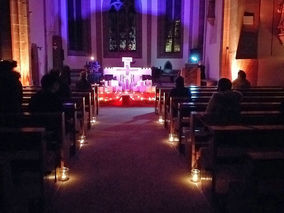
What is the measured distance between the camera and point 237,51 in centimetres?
1089

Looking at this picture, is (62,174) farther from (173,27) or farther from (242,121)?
(173,27)

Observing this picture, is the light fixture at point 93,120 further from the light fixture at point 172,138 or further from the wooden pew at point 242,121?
the wooden pew at point 242,121

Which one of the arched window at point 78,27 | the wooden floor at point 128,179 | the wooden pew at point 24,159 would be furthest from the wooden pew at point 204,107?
the arched window at point 78,27

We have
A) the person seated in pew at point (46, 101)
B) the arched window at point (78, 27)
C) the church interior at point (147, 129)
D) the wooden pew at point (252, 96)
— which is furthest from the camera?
the arched window at point (78, 27)

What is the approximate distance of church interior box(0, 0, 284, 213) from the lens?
153 inches

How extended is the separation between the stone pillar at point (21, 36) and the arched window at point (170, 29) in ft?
35.3

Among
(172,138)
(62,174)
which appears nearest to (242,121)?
(172,138)

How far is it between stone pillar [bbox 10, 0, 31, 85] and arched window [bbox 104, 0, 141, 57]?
9994 millimetres

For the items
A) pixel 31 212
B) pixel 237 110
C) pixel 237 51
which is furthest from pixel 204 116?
pixel 237 51

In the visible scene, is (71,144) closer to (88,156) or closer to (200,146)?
(88,156)

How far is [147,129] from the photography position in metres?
8.01

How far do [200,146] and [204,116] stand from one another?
0.47 meters

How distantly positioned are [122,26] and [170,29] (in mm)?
2711

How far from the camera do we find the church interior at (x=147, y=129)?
3895 millimetres
